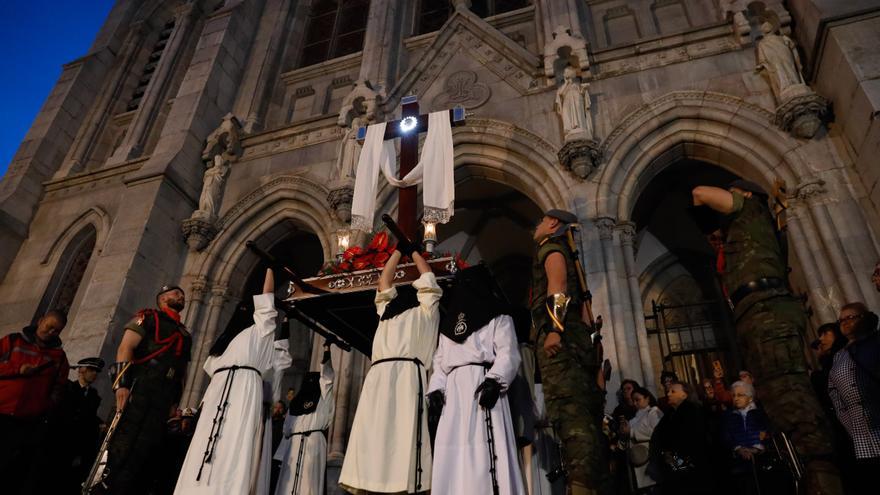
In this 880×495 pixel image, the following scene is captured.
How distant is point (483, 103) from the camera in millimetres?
10719

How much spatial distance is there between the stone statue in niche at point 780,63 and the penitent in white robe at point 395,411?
7.20 m

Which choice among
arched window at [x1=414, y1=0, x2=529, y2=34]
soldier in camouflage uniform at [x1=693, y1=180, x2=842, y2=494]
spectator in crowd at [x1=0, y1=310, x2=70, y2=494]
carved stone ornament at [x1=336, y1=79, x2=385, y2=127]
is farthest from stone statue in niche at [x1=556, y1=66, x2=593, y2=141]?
spectator in crowd at [x1=0, y1=310, x2=70, y2=494]

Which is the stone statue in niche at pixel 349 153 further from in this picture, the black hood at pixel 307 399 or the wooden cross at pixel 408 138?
the black hood at pixel 307 399

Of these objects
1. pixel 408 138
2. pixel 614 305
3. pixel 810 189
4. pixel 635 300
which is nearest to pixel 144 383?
pixel 408 138

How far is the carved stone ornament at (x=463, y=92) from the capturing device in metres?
10.8

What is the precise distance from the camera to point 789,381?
3350 mm

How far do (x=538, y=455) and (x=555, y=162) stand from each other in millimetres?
5578

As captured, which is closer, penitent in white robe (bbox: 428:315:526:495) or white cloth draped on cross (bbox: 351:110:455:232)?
penitent in white robe (bbox: 428:315:526:495)

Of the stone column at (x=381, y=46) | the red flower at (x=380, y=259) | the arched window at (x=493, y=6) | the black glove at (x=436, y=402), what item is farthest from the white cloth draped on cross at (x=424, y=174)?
the arched window at (x=493, y=6)

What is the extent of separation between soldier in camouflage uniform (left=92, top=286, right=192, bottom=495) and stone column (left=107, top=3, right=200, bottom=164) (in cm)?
999

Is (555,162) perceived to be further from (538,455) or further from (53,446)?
(53,446)

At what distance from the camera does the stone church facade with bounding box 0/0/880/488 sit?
7.85m

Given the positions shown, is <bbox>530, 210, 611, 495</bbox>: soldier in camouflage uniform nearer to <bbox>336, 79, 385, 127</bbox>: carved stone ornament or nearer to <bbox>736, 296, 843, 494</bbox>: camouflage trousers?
<bbox>736, 296, 843, 494</bbox>: camouflage trousers

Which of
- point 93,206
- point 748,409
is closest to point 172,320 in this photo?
point 748,409
